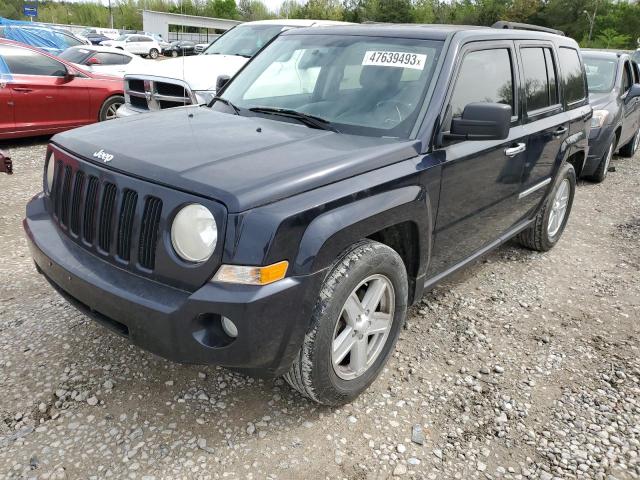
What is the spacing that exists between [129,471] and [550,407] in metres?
2.11

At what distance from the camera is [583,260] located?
494 centimetres

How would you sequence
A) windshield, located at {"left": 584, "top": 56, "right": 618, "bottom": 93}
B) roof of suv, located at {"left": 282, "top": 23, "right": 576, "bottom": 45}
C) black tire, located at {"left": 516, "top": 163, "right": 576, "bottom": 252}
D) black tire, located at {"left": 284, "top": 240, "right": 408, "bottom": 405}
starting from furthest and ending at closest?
windshield, located at {"left": 584, "top": 56, "right": 618, "bottom": 93} < black tire, located at {"left": 516, "top": 163, "right": 576, "bottom": 252} < roof of suv, located at {"left": 282, "top": 23, "right": 576, "bottom": 45} < black tire, located at {"left": 284, "top": 240, "right": 408, "bottom": 405}

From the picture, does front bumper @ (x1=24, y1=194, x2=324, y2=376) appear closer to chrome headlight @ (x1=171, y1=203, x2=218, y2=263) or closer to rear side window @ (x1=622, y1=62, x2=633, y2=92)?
chrome headlight @ (x1=171, y1=203, x2=218, y2=263)

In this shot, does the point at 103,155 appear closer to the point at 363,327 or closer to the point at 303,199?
the point at 303,199

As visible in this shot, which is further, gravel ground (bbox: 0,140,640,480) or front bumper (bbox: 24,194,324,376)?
gravel ground (bbox: 0,140,640,480)

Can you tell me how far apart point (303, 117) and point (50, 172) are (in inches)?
55.2

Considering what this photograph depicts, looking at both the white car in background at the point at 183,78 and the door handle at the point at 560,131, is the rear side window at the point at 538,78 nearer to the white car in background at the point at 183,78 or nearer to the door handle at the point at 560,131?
the door handle at the point at 560,131

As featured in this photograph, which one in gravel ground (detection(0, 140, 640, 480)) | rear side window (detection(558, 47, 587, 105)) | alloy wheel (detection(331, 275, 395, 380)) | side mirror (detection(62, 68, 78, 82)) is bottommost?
gravel ground (detection(0, 140, 640, 480))

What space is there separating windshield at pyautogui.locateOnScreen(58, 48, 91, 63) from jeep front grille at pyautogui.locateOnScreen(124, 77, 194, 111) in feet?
17.2

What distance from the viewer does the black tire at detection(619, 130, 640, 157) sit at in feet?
31.5

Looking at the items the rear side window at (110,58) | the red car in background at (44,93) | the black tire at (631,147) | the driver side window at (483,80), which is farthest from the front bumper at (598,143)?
the rear side window at (110,58)

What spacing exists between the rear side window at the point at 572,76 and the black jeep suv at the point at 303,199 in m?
0.71

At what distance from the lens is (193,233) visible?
7.02 ft

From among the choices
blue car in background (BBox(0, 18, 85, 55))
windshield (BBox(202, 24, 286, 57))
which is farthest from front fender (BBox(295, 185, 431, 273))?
blue car in background (BBox(0, 18, 85, 55))
